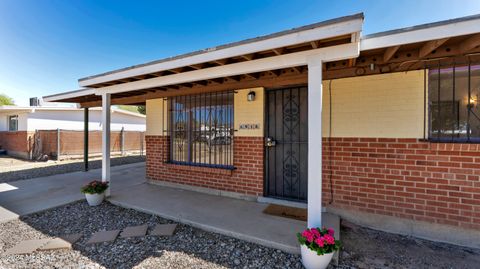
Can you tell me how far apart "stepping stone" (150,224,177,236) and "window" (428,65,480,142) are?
398 cm

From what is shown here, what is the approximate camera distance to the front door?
13.2 ft

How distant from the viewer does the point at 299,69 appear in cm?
350

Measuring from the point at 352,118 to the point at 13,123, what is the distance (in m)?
18.6

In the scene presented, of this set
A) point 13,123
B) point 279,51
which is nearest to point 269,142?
point 279,51

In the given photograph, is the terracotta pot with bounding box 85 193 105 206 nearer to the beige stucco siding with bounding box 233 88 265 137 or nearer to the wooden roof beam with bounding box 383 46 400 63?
the beige stucco siding with bounding box 233 88 265 137

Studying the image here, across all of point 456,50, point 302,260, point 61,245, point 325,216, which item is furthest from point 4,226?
point 456,50

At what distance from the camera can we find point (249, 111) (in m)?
4.39

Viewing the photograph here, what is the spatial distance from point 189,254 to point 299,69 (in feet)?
10.4

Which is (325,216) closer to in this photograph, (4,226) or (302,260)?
(302,260)

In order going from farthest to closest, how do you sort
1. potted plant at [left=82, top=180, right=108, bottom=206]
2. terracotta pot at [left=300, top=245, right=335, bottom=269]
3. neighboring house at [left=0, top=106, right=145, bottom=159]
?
neighboring house at [left=0, top=106, right=145, bottom=159] < potted plant at [left=82, top=180, right=108, bottom=206] < terracotta pot at [left=300, top=245, right=335, bottom=269]

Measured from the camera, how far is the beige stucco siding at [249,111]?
14.0ft

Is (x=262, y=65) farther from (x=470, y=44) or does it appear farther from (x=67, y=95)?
(x=67, y=95)

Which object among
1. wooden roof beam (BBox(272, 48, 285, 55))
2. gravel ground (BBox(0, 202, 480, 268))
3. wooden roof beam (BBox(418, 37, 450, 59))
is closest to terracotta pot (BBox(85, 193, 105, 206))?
gravel ground (BBox(0, 202, 480, 268))

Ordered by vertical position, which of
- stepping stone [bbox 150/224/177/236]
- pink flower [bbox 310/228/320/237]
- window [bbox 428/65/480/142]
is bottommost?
stepping stone [bbox 150/224/177/236]
